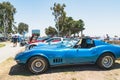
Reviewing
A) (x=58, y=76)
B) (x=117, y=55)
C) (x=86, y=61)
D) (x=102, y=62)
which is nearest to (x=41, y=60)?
(x=58, y=76)

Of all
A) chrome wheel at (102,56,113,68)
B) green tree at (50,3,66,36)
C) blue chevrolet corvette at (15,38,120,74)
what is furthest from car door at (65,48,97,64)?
green tree at (50,3,66,36)

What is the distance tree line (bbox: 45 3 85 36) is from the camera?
4128 cm

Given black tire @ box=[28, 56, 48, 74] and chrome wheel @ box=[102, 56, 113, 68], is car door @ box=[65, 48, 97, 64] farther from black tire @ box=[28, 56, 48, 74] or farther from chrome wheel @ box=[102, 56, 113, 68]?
black tire @ box=[28, 56, 48, 74]

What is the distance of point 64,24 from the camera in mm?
51375

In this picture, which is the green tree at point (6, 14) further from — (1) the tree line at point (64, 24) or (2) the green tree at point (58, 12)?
(2) the green tree at point (58, 12)

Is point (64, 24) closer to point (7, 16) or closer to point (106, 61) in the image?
point (7, 16)

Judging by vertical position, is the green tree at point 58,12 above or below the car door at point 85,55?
above

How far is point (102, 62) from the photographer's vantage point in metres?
8.05

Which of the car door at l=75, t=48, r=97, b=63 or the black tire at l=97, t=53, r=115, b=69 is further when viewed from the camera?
the black tire at l=97, t=53, r=115, b=69

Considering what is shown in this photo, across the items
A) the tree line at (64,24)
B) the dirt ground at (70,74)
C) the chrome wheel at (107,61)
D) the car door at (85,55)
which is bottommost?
the dirt ground at (70,74)

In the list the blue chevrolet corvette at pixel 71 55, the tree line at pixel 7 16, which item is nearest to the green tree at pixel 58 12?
the tree line at pixel 7 16

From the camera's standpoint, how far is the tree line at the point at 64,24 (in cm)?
4128

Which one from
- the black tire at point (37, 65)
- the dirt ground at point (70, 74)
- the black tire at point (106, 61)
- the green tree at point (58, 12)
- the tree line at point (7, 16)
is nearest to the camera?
the dirt ground at point (70, 74)

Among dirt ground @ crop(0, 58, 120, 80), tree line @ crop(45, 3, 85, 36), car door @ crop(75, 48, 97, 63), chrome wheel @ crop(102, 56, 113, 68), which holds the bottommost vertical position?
dirt ground @ crop(0, 58, 120, 80)
